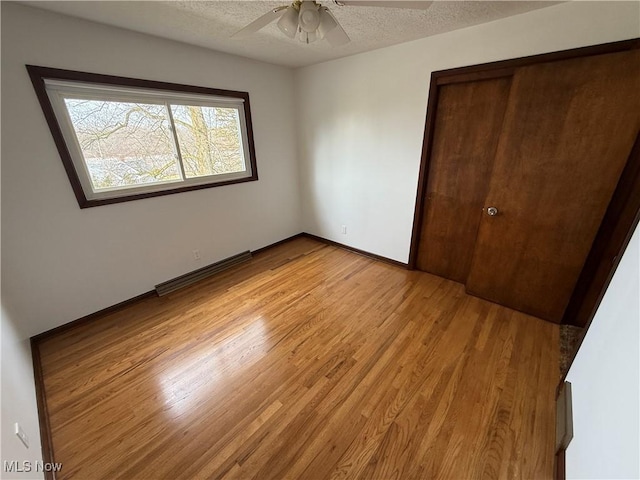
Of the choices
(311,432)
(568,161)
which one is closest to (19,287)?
(311,432)

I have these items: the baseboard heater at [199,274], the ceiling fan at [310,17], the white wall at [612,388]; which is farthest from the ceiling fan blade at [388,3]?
the baseboard heater at [199,274]

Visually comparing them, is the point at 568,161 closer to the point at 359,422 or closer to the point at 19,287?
the point at 359,422

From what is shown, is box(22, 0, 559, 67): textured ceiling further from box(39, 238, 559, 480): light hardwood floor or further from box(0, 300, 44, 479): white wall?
box(39, 238, 559, 480): light hardwood floor

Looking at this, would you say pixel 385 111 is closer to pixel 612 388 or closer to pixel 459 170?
pixel 459 170

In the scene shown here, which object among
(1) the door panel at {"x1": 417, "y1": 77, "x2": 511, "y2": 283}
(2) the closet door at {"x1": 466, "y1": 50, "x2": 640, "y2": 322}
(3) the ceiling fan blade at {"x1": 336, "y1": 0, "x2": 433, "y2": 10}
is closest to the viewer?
(3) the ceiling fan blade at {"x1": 336, "y1": 0, "x2": 433, "y2": 10}

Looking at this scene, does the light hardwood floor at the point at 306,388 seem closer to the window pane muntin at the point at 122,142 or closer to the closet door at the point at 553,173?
the closet door at the point at 553,173

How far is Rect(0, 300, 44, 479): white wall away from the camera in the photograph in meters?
0.97

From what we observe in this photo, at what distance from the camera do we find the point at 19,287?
1822 millimetres

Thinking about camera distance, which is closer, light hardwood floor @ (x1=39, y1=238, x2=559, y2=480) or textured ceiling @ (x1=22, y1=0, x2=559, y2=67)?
light hardwood floor @ (x1=39, y1=238, x2=559, y2=480)

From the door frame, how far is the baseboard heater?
96.2 inches

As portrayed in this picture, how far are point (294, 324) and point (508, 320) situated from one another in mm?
1854

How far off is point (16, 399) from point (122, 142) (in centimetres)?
190

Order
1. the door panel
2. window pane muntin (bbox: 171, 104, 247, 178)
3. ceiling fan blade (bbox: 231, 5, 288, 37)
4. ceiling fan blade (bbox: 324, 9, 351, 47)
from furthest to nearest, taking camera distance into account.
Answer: window pane muntin (bbox: 171, 104, 247, 178) → the door panel → ceiling fan blade (bbox: 324, 9, 351, 47) → ceiling fan blade (bbox: 231, 5, 288, 37)

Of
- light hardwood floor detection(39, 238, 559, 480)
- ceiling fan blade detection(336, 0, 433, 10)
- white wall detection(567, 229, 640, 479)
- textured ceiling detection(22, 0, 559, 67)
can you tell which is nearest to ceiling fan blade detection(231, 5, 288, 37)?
textured ceiling detection(22, 0, 559, 67)
